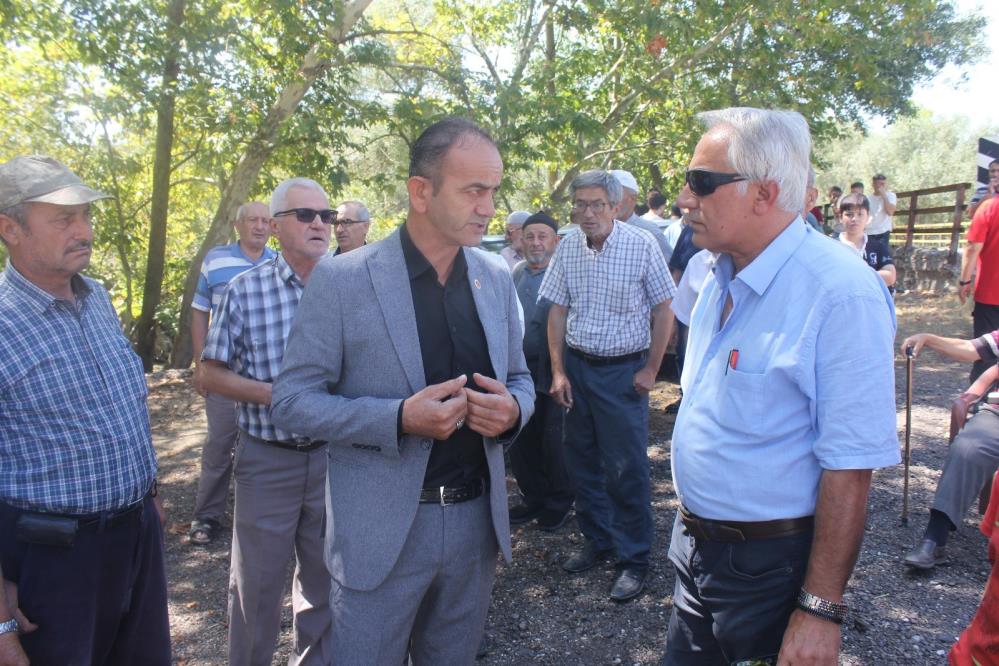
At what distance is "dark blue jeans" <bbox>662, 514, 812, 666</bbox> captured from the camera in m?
1.83

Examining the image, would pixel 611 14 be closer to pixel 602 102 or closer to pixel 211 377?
pixel 602 102

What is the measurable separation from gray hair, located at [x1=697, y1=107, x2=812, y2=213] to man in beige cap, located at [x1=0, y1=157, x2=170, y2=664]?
6.98 ft

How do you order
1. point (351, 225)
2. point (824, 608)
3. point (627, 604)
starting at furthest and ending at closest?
point (351, 225)
point (627, 604)
point (824, 608)

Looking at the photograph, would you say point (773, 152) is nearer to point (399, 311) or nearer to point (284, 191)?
point (399, 311)

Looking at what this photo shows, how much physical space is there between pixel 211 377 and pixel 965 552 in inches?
181

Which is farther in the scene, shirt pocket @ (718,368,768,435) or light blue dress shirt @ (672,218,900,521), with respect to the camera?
shirt pocket @ (718,368,768,435)

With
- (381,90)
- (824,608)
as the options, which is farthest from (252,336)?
(381,90)

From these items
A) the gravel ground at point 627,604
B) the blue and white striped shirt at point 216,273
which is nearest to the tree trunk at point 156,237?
the blue and white striped shirt at point 216,273

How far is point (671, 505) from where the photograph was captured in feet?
17.3

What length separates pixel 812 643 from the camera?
67.7 inches

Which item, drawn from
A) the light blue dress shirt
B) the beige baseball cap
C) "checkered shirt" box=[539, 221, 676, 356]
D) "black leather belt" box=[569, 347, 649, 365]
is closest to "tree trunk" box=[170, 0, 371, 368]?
"checkered shirt" box=[539, 221, 676, 356]

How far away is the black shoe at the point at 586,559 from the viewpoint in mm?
4344

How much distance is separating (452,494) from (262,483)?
1234mm

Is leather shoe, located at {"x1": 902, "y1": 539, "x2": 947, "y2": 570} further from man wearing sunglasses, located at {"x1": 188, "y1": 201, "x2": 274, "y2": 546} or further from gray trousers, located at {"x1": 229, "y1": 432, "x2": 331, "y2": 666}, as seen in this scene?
man wearing sunglasses, located at {"x1": 188, "y1": 201, "x2": 274, "y2": 546}
